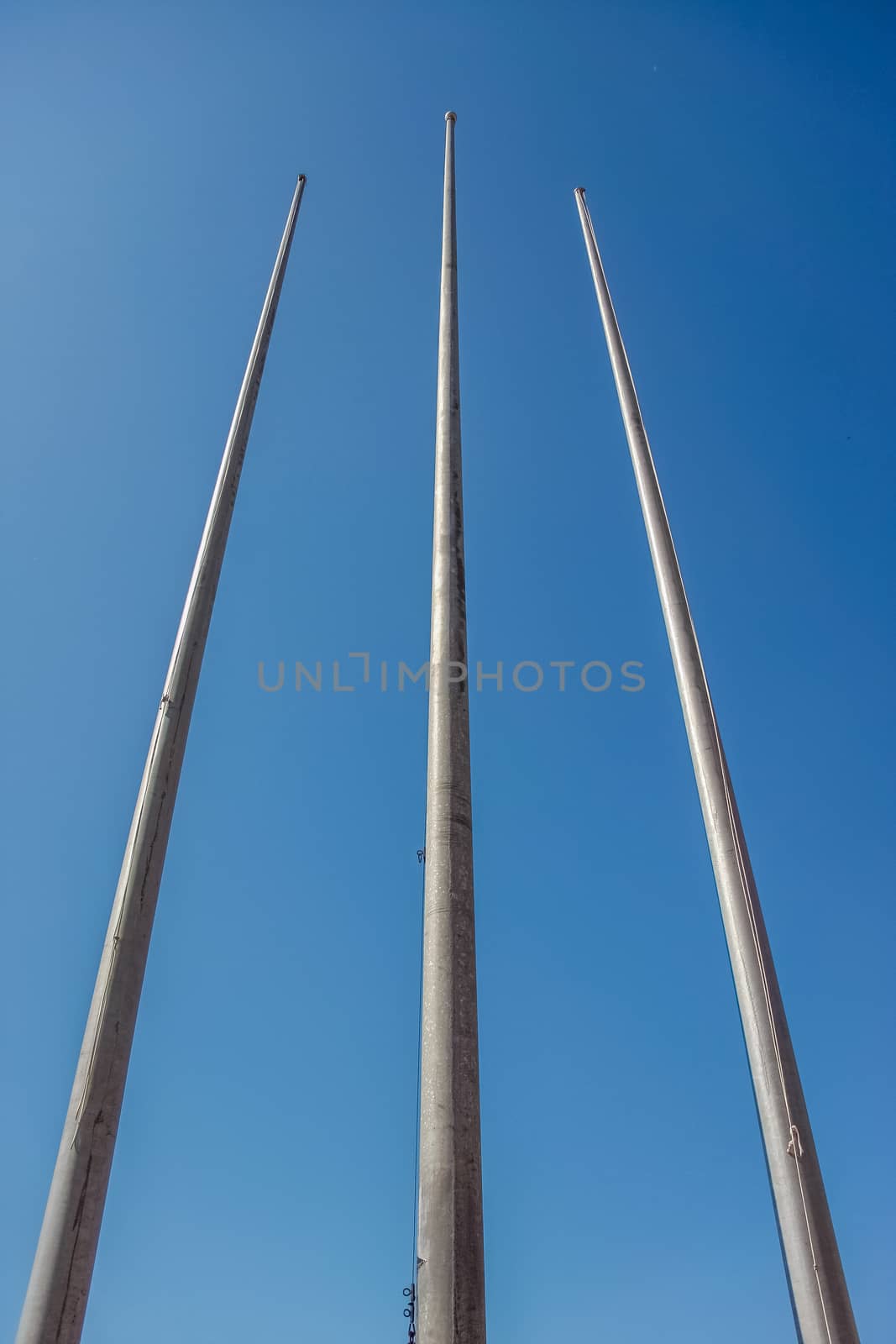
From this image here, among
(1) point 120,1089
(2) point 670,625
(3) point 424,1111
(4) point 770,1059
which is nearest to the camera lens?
(3) point 424,1111

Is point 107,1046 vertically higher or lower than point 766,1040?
lower

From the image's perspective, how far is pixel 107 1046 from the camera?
653 centimetres

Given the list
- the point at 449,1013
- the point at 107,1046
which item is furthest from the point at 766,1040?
the point at 107,1046

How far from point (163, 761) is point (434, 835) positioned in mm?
2517

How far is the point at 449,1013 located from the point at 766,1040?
326 centimetres

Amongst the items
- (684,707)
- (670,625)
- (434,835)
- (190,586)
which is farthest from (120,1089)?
(670,625)

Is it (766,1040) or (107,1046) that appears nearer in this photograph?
(107,1046)

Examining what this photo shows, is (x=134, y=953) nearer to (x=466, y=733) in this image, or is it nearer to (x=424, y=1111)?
(x=424, y=1111)

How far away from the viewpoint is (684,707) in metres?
10.7

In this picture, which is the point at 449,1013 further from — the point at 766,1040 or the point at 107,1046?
the point at 766,1040

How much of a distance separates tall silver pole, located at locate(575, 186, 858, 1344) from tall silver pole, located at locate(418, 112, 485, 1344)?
9.73ft

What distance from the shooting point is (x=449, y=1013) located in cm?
645

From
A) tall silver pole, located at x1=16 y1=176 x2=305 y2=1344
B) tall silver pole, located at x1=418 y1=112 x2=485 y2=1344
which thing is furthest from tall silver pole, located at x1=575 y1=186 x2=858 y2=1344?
tall silver pole, located at x1=16 y1=176 x2=305 y2=1344

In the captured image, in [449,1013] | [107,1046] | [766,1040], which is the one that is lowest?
[107,1046]
